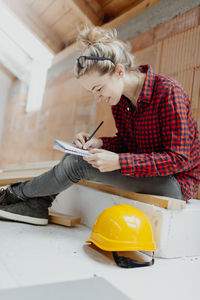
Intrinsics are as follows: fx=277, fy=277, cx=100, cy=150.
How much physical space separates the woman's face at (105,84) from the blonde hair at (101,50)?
0.02 meters

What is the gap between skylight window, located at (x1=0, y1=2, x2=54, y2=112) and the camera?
4344 millimetres

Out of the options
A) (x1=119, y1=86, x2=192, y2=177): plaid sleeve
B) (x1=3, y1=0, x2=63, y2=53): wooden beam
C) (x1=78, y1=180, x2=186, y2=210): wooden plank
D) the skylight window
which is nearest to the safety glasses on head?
(x1=119, y1=86, x2=192, y2=177): plaid sleeve

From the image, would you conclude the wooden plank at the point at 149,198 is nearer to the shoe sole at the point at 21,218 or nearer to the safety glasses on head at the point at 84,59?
the shoe sole at the point at 21,218

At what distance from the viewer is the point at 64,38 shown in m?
4.06

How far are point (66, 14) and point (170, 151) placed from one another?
295cm

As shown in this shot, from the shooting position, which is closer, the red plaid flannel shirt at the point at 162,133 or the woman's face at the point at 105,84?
the red plaid flannel shirt at the point at 162,133

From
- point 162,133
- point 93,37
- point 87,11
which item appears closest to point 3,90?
point 87,11

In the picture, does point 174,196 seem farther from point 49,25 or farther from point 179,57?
point 49,25

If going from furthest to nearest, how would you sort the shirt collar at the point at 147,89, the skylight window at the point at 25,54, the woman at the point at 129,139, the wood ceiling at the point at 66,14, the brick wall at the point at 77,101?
1. the skylight window at the point at 25,54
2. the wood ceiling at the point at 66,14
3. the brick wall at the point at 77,101
4. the shirt collar at the point at 147,89
5. the woman at the point at 129,139

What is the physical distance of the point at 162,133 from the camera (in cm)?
133

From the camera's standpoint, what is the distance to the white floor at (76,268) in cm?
91

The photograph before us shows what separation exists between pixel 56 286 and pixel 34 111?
4.21m

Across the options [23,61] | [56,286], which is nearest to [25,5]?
[23,61]

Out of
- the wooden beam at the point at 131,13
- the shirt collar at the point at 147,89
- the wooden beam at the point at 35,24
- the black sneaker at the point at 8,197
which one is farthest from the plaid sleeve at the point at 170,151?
the wooden beam at the point at 35,24
